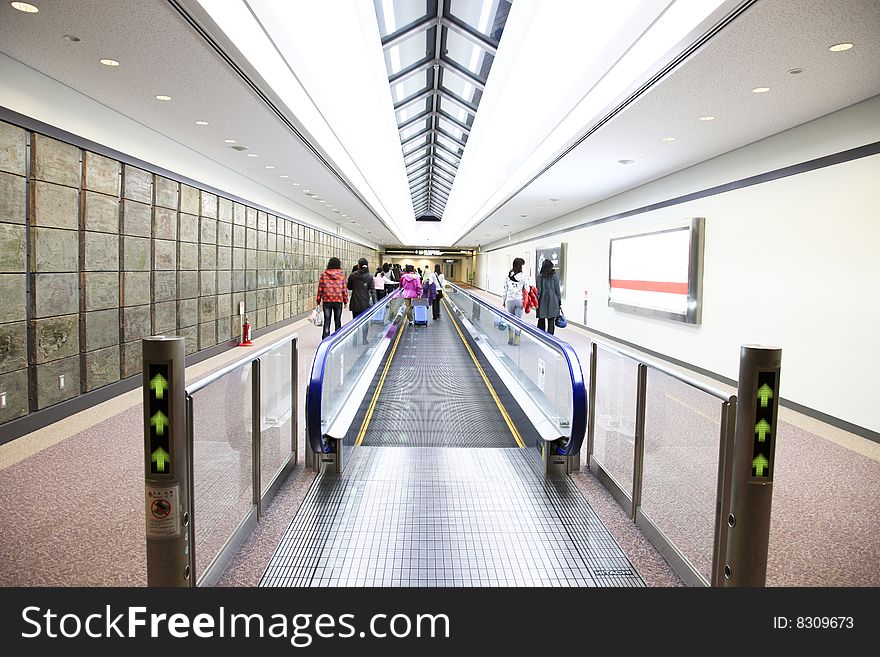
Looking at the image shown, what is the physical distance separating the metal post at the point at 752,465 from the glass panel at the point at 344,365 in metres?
3.15

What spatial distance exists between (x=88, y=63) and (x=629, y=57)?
561 centimetres

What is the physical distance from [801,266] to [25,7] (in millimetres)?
8549

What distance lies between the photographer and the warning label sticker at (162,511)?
246cm

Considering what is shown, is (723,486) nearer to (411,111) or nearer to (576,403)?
(576,403)

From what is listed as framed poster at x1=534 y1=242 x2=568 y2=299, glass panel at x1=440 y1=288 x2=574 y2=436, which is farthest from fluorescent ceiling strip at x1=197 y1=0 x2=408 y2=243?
framed poster at x1=534 y1=242 x2=568 y2=299

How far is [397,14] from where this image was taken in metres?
9.76

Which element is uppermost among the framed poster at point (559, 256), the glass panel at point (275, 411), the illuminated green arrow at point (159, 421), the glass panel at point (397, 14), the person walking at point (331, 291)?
the glass panel at point (397, 14)

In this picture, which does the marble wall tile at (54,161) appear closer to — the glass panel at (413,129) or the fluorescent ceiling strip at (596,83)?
the fluorescent ceiling strip at (596,83)

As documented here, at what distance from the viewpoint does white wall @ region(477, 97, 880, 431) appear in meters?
6.62

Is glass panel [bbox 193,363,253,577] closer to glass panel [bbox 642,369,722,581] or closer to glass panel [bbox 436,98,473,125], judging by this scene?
glass panel [bbox 642,369,722,581]

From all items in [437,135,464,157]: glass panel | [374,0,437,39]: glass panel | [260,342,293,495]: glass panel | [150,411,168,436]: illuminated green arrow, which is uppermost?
[437,135,464,157]: glass panel

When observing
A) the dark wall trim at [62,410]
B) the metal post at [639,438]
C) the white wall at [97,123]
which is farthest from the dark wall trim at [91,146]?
the metal post at [639,438]

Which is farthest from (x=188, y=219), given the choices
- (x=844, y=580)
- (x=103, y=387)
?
(x=844, y=580)

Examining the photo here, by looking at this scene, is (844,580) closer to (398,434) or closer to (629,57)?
(398,434)
